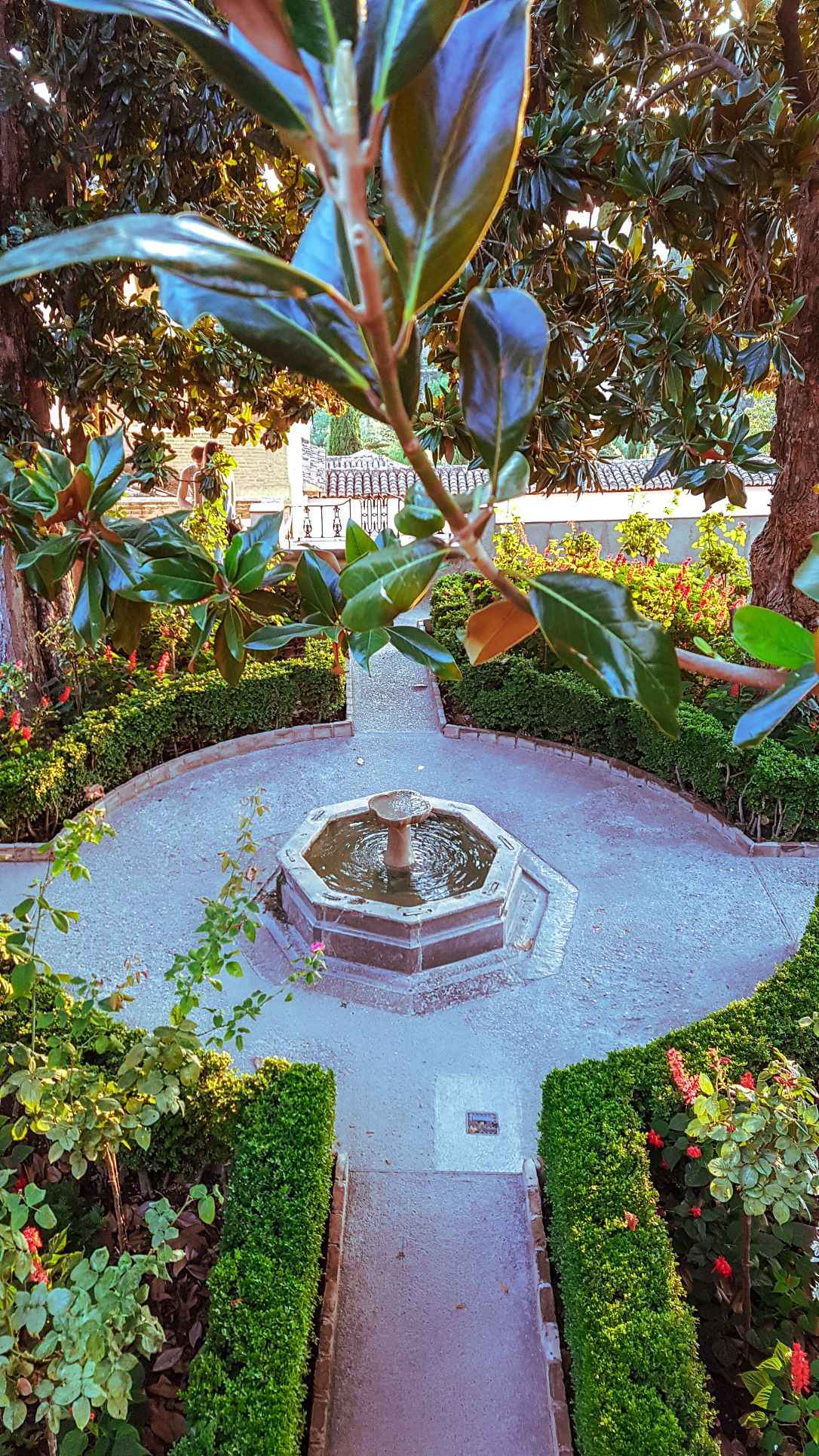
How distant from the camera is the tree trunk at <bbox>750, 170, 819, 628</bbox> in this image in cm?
614

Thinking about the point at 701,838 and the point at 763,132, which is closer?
the point at 763,132

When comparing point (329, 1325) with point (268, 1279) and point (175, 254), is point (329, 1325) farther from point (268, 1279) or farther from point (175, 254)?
point (175, 254)

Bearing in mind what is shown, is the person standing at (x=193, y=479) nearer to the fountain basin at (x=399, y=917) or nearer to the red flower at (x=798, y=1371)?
the fountain basin at (x=399, y=917)

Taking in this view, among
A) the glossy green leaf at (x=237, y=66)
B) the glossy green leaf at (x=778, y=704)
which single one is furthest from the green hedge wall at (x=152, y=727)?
the glossy green leaf at (x=237, y=66)

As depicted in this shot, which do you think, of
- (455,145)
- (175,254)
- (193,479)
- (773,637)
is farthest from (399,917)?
(193,479)

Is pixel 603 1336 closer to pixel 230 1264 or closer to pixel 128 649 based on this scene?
pixel 230 1264

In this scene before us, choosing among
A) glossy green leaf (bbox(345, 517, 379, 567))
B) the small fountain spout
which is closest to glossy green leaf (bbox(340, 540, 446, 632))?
glossy green leaf (bbox(345, 517, 379, 567))

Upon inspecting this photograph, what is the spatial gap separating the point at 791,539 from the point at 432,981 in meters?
4.43

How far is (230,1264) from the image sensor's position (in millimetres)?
2938

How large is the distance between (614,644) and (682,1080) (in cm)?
288

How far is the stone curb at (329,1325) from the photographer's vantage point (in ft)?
9.56

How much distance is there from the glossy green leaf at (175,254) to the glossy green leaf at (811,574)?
1.69 ft

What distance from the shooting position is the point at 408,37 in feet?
1.86

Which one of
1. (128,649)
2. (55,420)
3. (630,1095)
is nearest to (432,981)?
(630,1095)
